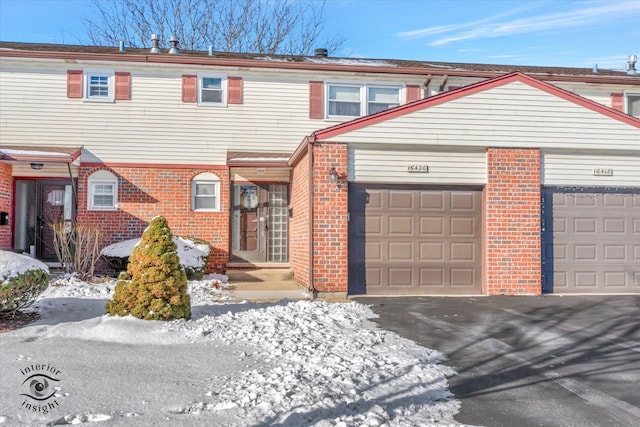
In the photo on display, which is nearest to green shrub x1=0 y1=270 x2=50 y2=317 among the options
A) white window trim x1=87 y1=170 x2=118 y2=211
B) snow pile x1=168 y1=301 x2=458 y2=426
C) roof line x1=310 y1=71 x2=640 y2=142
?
snow pile x1=168 y1=301 x2=458 y2=426

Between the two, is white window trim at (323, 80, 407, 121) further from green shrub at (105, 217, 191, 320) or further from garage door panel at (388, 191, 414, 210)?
green shrub at (105, 217, 191, 320)

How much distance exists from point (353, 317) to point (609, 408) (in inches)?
158

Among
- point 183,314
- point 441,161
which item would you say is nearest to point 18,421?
point 183,314

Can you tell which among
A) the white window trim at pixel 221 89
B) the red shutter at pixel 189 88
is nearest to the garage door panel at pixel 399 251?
the white window trim at pixel 221 89

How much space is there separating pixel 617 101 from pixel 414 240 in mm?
8865

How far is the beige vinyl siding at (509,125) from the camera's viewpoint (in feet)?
33.9

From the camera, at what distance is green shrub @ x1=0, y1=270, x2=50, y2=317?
6434 millimetres

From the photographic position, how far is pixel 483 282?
10.6m

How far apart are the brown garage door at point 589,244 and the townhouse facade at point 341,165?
3cm

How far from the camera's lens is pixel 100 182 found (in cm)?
1337

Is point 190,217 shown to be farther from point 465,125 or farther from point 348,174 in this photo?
point 465,125

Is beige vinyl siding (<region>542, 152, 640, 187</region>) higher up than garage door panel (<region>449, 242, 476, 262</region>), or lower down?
higher up

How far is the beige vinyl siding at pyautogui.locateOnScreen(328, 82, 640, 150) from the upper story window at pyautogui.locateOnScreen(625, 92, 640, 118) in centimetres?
482

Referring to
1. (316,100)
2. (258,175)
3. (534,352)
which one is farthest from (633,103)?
(534,352)
